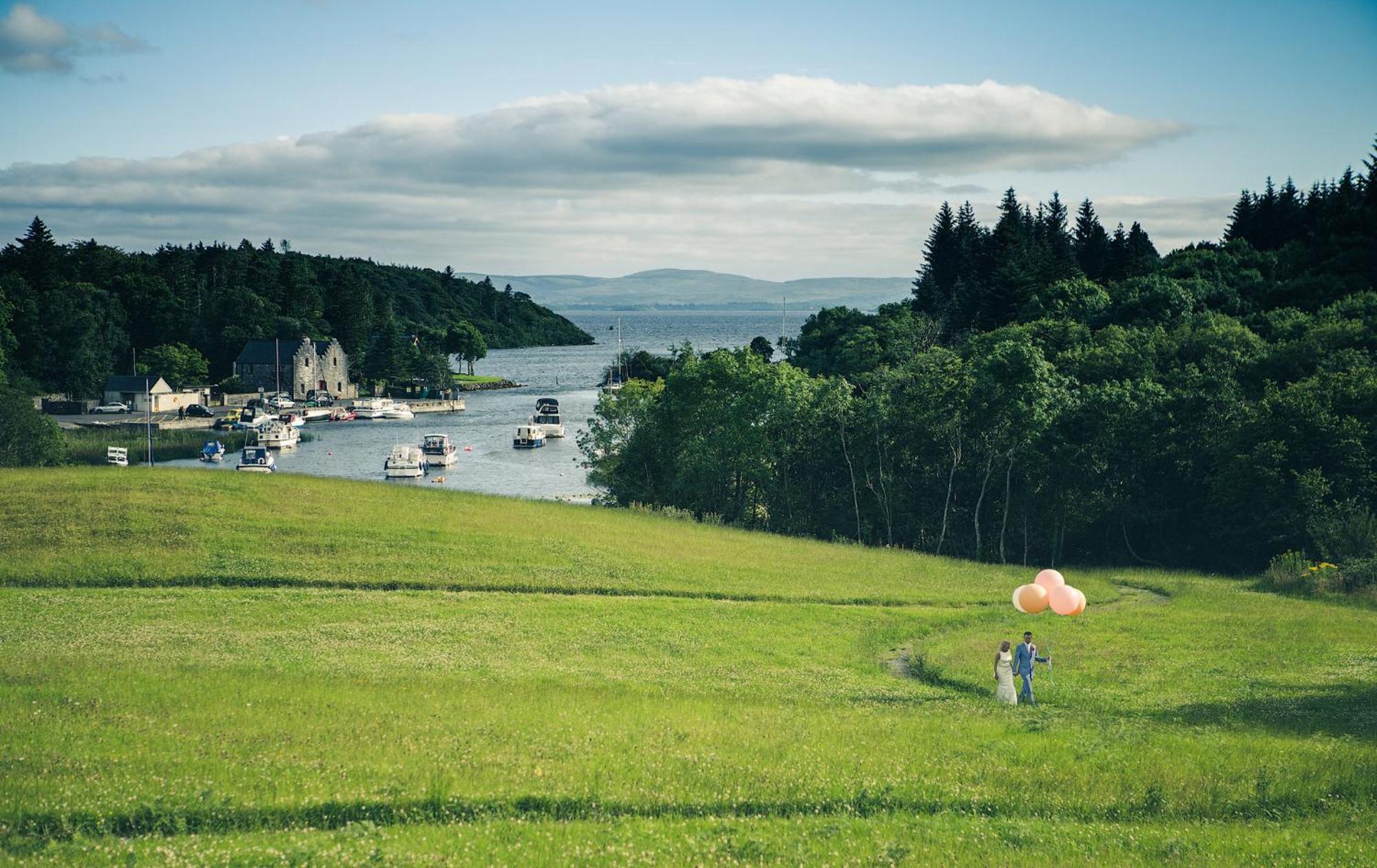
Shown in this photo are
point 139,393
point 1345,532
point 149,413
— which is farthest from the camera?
point 139,393

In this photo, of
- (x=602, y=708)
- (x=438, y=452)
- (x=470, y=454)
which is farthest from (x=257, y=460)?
(x=602, y=708)

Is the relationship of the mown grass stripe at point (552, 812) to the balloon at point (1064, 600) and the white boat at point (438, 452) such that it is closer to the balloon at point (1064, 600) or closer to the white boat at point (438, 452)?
the balloon at point (1064, 600)

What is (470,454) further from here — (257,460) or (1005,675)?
(1005,675)

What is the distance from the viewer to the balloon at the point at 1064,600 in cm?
2873

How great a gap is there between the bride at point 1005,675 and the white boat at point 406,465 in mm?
86602

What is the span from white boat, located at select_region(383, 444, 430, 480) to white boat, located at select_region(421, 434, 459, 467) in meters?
2.54

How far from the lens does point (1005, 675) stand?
2827cm

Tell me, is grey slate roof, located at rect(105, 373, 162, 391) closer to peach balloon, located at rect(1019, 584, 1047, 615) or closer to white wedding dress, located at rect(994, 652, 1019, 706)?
peach balloon, located at rect(1019, 584, 1047, 615)

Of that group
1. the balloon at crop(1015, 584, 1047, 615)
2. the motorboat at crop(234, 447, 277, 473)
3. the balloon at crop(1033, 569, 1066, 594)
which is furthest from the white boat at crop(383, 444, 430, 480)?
the balloon at crop(1015, 584, 1047, 615)

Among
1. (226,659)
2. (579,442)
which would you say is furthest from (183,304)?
(226,659)

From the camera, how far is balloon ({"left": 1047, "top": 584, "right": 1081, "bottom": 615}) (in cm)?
2873

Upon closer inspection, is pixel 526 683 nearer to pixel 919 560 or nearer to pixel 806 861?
pixel 806 861

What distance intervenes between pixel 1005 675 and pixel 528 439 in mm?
109204

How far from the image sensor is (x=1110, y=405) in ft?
217
